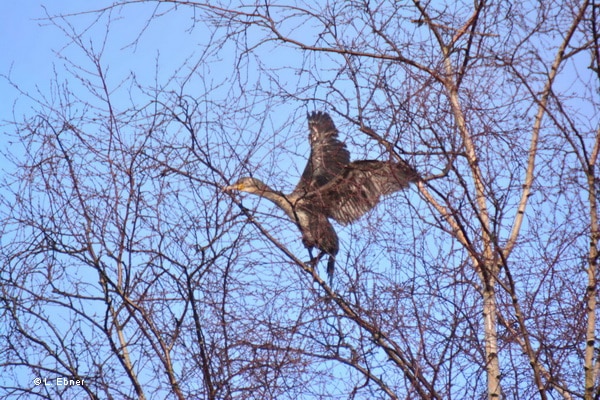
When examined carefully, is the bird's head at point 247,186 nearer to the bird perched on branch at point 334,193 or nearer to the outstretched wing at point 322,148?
the bird perched on branch at point 334,193

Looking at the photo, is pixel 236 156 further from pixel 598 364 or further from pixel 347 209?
pixel 598 364

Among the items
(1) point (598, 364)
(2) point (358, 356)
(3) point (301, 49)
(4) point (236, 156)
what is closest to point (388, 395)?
(2) point (358, 356)

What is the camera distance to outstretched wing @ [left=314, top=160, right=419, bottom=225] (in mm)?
5199

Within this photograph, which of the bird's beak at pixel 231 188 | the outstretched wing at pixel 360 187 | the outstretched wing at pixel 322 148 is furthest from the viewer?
the outstretched wing at pixel 322 148

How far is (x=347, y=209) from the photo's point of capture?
236 inches

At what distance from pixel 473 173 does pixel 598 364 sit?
109cm

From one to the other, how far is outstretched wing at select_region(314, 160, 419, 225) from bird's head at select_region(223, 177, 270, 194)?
38 cm

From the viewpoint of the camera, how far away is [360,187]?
18.8 feet

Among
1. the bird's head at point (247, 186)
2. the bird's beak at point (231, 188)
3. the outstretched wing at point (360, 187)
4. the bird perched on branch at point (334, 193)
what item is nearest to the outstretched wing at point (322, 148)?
the bird perched on branch at point (334, 193)

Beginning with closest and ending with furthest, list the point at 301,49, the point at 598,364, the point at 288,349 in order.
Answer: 1. the point at 598,364
2. the point at 288,349
3. the point at 301,49

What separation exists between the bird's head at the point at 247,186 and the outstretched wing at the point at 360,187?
375 mm

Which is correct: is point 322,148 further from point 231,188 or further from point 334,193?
point 231,188

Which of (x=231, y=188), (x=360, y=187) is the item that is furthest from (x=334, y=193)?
(x=231, y=188)

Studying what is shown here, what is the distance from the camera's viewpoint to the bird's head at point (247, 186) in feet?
17.8
